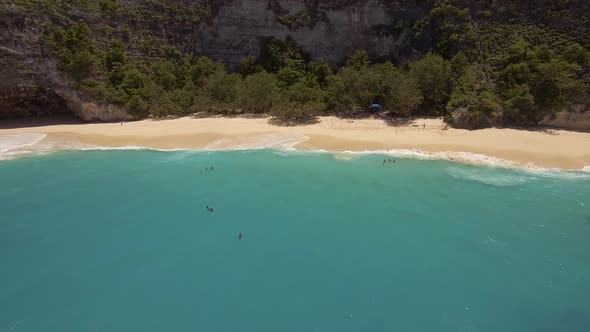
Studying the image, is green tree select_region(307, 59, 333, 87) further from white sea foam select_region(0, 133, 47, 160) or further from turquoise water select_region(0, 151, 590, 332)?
white sea foam select_region(0, 133, 47, 160)

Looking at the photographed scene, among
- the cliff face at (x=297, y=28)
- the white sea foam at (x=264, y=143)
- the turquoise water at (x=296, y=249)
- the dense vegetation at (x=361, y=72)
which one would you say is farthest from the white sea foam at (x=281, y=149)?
the cliff face at (x=297, y=28)

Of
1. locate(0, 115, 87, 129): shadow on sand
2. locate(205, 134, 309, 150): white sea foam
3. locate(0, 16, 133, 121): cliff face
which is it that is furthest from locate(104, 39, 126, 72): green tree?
locate(205, 134, 309, 150): white sea foam

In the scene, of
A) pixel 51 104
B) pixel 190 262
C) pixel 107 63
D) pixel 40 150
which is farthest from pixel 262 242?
pixel 51 104

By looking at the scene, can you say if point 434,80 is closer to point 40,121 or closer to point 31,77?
point 31,77

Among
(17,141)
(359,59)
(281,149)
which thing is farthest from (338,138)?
(17,141)

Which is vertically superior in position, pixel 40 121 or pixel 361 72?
pixel 361 72

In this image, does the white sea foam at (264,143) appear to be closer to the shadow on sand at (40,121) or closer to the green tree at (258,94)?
the green tree at (258,94)
